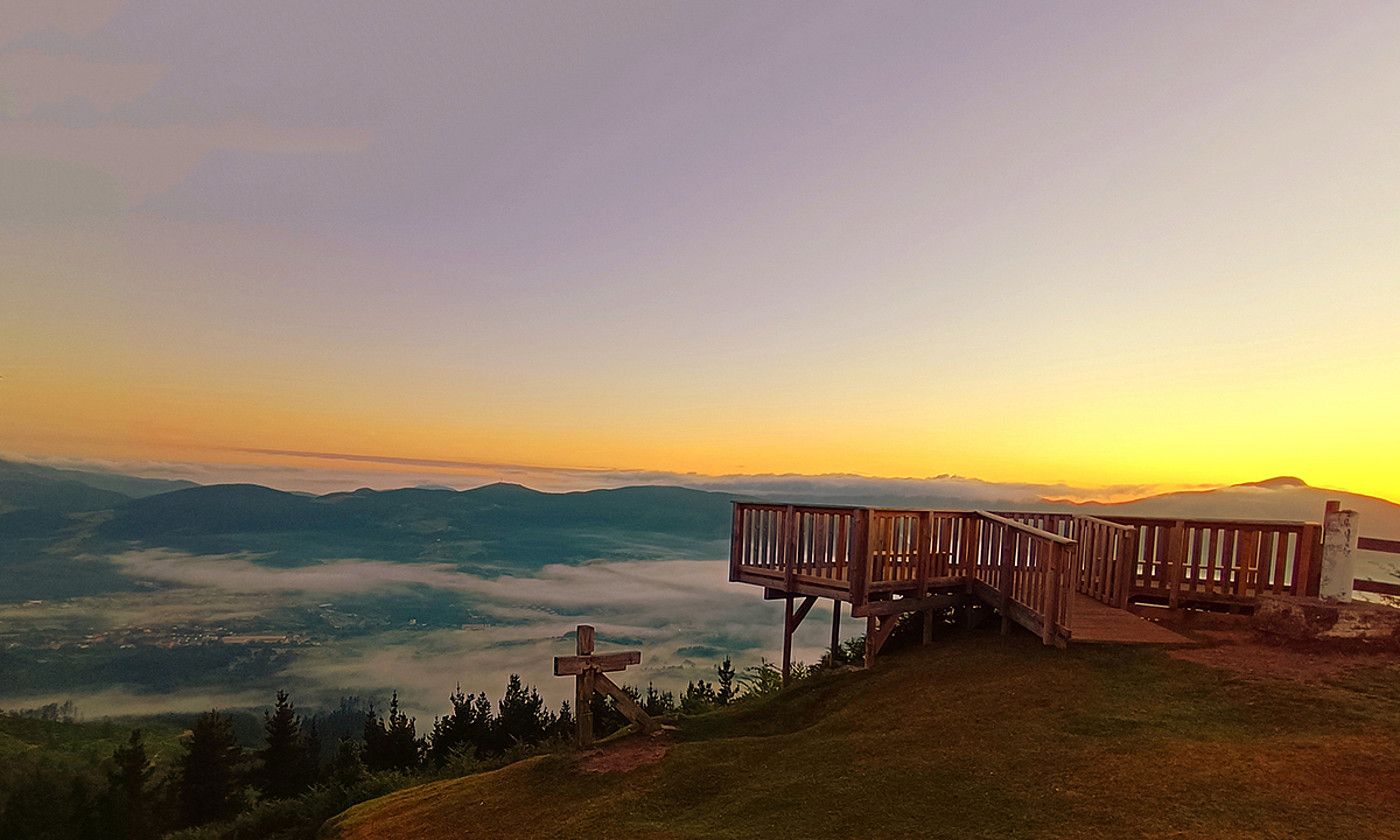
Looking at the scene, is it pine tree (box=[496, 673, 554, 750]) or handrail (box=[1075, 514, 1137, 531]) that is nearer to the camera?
handrail (box=[1075, 514, 1137, 531])

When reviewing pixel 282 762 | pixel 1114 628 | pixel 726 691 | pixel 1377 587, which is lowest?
pixel 282 762

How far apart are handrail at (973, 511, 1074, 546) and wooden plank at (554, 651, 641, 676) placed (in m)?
6.45

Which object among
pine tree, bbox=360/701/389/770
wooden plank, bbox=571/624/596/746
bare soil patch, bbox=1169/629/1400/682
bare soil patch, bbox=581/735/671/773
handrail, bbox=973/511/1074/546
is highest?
handrail, bbox=973/511/1074/546

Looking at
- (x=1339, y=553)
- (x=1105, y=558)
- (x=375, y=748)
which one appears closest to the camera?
(x=1339, y=553)

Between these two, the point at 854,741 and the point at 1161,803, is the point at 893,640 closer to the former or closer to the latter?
the point at 854,741

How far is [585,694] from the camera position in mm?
10312

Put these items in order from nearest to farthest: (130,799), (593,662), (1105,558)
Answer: (593,662) → (1105,558) → (130,799)

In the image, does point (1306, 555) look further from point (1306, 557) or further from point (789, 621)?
point (789, 621)

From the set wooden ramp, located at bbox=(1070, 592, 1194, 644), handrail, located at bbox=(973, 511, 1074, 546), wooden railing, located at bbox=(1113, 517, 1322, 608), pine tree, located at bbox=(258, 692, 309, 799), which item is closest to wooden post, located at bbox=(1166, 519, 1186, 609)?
wooden railing, located at bbox=(1113, 517, 1322, 608)

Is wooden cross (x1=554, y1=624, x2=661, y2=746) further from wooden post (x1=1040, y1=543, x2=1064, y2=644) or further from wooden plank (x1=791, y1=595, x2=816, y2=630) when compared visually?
wooden post (x1=1040, y1=543, x2=1064, y2=644)

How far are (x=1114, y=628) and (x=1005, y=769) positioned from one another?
18.4ft

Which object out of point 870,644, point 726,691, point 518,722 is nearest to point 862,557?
point 870,644

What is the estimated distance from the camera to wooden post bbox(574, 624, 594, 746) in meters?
10.3

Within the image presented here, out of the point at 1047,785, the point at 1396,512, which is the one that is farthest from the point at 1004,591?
the point at 1396,512
